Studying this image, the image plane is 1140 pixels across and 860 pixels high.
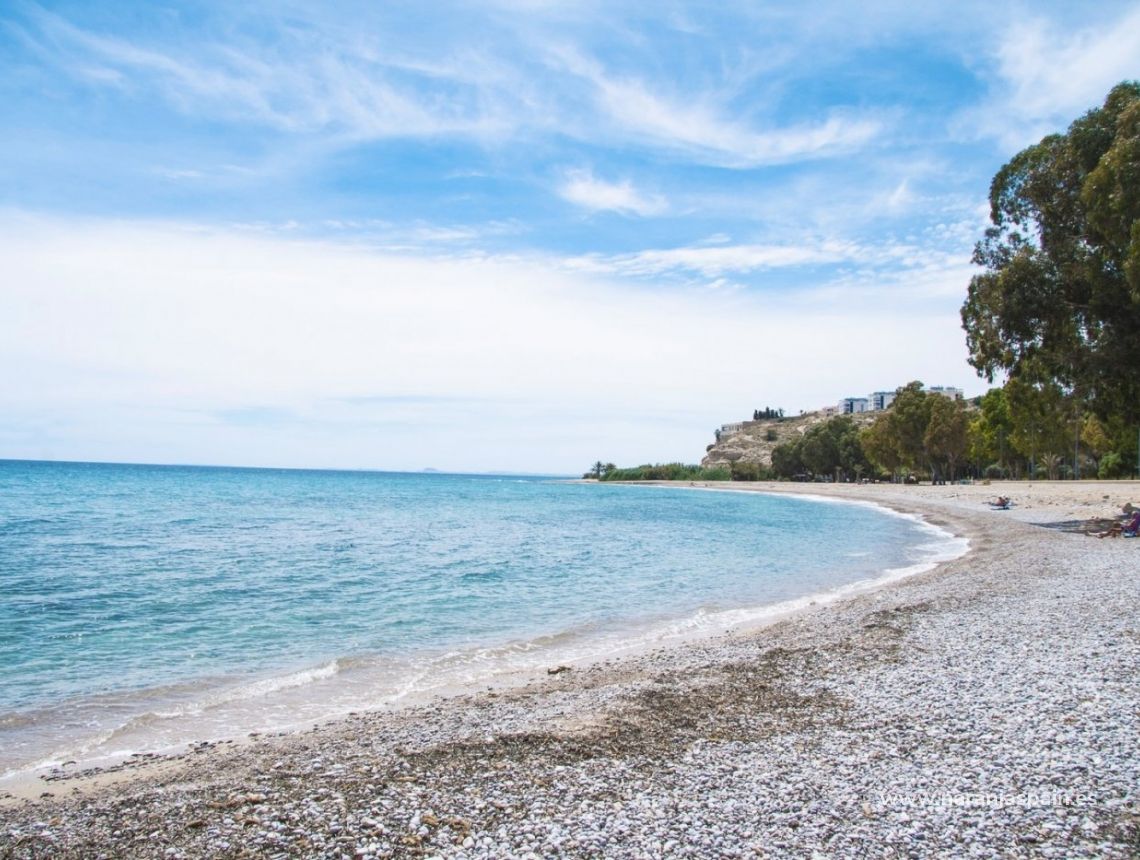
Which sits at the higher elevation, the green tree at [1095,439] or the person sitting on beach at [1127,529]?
the green tree at [1095,439]

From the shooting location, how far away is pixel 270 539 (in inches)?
1335

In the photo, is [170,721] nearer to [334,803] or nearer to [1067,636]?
[334,803]

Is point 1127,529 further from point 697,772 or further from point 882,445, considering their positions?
point 882,445

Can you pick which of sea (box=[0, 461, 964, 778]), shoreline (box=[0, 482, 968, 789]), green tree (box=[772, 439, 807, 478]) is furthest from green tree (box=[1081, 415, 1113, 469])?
shoreline (box=[0, 482, 968, 789])

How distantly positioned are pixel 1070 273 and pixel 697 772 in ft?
92.5

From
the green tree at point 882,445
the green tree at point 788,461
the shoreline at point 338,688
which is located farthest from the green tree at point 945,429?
the shoreline at point 338,688

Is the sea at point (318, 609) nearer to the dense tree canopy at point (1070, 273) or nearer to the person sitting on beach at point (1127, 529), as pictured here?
the person sitting on beach at point (1127, 529)

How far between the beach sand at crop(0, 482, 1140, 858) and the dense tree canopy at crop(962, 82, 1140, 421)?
18826 mm

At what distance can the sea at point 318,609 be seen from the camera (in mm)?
10164

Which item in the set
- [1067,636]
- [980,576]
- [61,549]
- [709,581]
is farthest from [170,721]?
[61,549]

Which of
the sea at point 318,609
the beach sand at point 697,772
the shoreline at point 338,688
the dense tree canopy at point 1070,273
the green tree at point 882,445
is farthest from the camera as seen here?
the green tree at point 882,445

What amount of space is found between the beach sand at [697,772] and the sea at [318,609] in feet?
5.62

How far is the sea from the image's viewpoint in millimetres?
10164

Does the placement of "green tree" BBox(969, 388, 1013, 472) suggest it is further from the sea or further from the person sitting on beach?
the person sitting on beach
